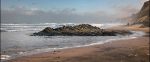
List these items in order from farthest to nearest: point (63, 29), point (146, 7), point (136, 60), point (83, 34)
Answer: point (146, 7) → point (63, 29) → point (83, 34) → point (136, 60)

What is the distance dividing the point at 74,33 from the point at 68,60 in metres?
22.0

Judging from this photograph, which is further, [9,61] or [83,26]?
[83,26]

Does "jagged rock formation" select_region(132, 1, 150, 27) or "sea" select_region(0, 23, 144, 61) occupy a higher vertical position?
"jagged rock formation" select_region(132, 1, 150, 27)

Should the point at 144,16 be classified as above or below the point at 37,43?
above

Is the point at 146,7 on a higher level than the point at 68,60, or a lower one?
higher

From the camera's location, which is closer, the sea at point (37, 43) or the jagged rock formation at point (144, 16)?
the sea at point (37, 43)

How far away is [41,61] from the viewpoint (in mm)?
12867

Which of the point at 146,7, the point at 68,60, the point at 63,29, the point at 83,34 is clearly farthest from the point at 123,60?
the point at 146,7

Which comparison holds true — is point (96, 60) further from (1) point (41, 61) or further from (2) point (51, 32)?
(2) point (51, 32)

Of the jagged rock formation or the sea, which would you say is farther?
the jagged rock formation

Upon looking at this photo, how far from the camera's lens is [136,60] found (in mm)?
12812

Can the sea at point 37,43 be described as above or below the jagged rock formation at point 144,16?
below

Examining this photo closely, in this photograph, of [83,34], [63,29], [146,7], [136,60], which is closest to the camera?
[136,60]

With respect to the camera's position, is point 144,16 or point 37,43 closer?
point 37,43
